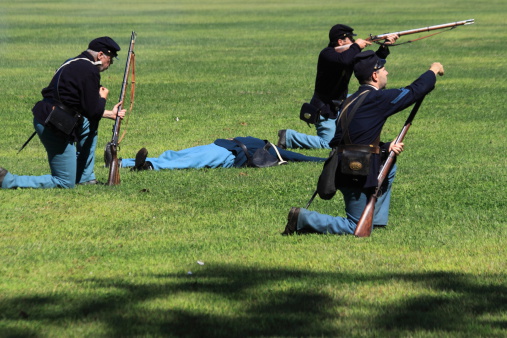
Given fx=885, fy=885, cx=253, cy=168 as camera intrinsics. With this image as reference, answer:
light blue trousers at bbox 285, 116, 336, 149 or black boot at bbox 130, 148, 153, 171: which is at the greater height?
black boot at bbox 130, 148, 153, 171

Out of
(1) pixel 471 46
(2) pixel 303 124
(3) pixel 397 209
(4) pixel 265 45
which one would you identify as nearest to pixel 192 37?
(4) pixel 265 45

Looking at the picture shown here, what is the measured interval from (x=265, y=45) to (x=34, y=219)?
2184 centimetres

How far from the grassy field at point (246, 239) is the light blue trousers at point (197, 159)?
312 millimetres

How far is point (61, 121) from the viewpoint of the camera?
9.73 meters

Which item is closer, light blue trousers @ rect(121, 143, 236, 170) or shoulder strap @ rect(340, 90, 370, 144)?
shoulder strap @ rect(340, 90, 370, 144)

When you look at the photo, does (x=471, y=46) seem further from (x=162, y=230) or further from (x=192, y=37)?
(x=162, y=230)

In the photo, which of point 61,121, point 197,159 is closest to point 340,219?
point 61,121

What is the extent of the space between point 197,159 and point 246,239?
421 centimetres

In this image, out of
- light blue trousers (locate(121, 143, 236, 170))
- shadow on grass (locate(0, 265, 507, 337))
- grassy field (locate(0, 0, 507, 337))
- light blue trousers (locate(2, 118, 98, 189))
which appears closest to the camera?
shadow on grass (locate(0, 265, 507, 337))

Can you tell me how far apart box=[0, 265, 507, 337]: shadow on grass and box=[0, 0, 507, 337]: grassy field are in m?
0.01

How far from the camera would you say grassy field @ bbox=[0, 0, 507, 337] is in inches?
213

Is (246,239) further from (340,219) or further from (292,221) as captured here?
(340,219)

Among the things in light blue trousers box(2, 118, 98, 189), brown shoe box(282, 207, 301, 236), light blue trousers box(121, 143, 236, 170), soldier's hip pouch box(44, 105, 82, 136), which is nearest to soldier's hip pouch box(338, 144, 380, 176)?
brown shoe box(282, 207, 301, 236)

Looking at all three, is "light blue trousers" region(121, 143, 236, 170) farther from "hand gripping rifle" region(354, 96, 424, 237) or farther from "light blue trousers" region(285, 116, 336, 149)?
"hand gripping rifle" region(354, 96, 424, 237)
